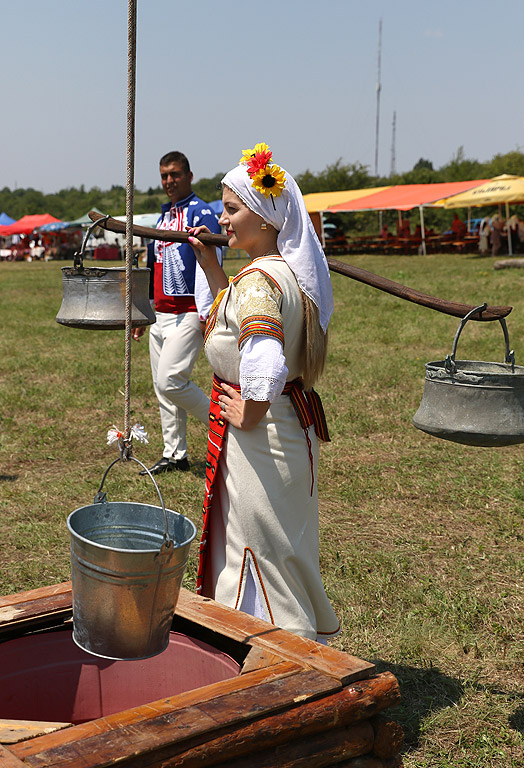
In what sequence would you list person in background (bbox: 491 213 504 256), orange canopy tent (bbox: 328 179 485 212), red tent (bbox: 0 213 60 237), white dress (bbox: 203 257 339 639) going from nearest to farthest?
white dress (bbox: 203 257 339 639), person in background (bbox: 491 213 504 256), orange canopy tent (bbox: 328 179 485 212), red tent (bbox: 0 213 60 237)

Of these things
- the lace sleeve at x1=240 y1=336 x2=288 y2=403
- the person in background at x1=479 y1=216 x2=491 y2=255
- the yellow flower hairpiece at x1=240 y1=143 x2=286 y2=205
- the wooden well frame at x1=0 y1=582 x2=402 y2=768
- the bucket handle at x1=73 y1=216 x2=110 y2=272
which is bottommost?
the wooden well frame at x1=0 y1=582 x2=402 y2=768

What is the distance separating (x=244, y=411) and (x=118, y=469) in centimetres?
366

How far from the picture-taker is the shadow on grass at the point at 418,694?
3197mm

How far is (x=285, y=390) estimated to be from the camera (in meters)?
2.99

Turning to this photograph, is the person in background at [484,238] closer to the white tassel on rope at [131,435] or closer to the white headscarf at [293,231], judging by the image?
the white headscarf at [293,231]

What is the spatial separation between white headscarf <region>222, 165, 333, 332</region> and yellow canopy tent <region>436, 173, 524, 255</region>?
973 inches

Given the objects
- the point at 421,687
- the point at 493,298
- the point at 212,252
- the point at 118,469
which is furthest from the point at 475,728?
the point at 493,298

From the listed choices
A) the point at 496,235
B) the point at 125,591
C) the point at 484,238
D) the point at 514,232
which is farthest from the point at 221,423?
the point at 514,232

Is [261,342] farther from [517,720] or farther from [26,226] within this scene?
[26,226]

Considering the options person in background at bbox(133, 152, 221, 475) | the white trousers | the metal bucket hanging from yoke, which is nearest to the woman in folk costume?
the metal bucket hanging from yoke

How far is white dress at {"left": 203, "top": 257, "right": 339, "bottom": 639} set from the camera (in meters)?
2.97

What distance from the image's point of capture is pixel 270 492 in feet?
9.74

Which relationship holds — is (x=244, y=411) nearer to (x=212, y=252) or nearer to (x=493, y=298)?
(x=212, y=252)

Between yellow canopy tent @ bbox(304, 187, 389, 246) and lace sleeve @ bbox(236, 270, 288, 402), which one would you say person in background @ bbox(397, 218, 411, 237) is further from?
lace sleeve @ bbox(236, 270, 288, 402)
